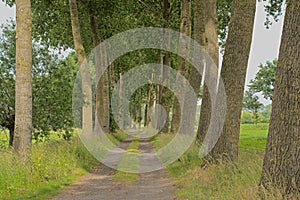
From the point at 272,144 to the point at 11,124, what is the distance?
13.1 metres

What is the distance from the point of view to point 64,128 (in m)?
19.1

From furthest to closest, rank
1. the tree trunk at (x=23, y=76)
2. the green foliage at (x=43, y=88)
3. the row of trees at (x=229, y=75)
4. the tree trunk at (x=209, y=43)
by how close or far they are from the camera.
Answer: the green foliage at (x=43, y=88) → the tree trunk at (x=209, y=43) → the tree trunk at (x=23, y=76) → the row of trees at (x=229, y=75)

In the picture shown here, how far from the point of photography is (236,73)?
1123 cm

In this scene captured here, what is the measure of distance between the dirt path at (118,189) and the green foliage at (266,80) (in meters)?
90.3

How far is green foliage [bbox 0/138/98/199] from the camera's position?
9524 millimetres

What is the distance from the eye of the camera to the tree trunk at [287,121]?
6.48 meters

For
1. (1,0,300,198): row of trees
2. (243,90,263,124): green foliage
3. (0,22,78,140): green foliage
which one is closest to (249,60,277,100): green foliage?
(243,90,263,124): green foliage

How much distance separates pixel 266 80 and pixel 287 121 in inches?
3845

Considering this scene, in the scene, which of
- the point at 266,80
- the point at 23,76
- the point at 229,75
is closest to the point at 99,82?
the point at 23,76

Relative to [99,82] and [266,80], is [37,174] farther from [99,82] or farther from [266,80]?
[266,80]

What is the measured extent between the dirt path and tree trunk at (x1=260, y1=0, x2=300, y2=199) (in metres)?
3.41

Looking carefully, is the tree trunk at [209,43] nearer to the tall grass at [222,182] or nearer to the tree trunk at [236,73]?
the tall grass at [222,182]

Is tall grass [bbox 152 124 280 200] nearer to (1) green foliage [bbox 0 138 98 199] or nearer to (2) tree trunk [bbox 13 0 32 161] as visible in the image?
(1) green foliage [bbox 0 138 98 199]

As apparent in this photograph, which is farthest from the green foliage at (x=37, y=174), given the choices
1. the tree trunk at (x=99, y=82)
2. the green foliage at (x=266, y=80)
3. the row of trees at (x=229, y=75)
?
the green foliage at (x=266, y=80)
